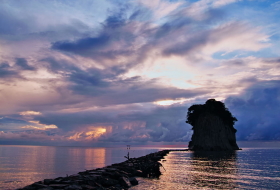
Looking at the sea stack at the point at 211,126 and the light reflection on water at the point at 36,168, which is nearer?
the light reflection on water at the point at 36,168

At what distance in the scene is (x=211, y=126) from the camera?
445ft

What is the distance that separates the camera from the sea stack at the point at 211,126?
136 metres

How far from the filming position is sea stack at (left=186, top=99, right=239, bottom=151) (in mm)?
135625

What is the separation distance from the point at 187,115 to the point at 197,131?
555 inches

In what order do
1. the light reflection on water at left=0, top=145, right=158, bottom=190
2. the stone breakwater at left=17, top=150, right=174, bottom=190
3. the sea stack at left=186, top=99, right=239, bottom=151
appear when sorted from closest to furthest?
the stone breakwater at left=17, top=150, right=174, bottom=190, the light reflection on water at left=0, top=145, right=158, bottom=190, the sea stack at left=186, top=99, right=239, bottom=151

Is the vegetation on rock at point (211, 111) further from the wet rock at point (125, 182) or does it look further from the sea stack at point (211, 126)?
the wet rock at point (125, 182)

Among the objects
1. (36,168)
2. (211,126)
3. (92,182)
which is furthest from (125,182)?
(211,126)

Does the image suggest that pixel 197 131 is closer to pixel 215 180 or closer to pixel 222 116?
pixel 222 116

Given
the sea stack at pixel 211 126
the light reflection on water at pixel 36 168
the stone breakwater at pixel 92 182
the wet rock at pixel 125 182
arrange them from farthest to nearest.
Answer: the sea stack at pixel 211 126
the light reflection on water at pixel 36 168
the wet rock at pixel 125 182
the stone breakwater at pixel 92 182

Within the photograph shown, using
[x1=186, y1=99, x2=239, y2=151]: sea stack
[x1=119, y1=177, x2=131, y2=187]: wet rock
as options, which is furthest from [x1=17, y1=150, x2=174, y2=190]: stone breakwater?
[x1=186, y1=99, x2=239, y2=151]: sea stack

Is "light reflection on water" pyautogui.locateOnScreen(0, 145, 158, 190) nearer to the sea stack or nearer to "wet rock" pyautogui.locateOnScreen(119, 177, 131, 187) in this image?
"wet rock" pyautogui.locateOnScreen(119, 177, 131, 187)

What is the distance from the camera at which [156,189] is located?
1114 inches

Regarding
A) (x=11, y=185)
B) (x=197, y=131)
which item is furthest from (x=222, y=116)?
(x=11, y=185)

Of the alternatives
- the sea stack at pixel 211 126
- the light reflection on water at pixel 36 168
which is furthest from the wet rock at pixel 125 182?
the sea stack at pixel 211 126
